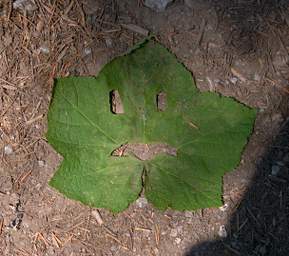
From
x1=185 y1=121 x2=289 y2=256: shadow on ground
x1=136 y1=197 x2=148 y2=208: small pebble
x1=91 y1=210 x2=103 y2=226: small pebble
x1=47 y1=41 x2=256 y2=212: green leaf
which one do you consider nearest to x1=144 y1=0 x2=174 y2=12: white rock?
x1=47 y1=41 x2=256 y2=212: green leaf

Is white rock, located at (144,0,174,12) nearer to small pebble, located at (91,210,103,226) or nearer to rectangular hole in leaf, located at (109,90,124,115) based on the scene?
rectangular hole in leaf, located at (109,90,124,115)

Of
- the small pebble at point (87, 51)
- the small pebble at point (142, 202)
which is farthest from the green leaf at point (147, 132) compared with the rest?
the small pebble at point (87, 51)

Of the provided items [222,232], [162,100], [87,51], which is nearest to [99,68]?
[87,51]

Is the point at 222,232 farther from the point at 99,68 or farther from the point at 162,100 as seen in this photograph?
the point at 99,68

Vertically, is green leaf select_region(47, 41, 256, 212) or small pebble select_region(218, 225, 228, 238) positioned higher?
green leaf select_region(47, 41, 256, 212)

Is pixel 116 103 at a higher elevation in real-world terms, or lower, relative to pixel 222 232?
higher

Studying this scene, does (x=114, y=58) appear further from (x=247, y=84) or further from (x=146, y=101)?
(x=247, y=84)

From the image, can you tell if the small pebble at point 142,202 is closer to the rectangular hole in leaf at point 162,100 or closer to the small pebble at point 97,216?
the small pebble at point 97,216
